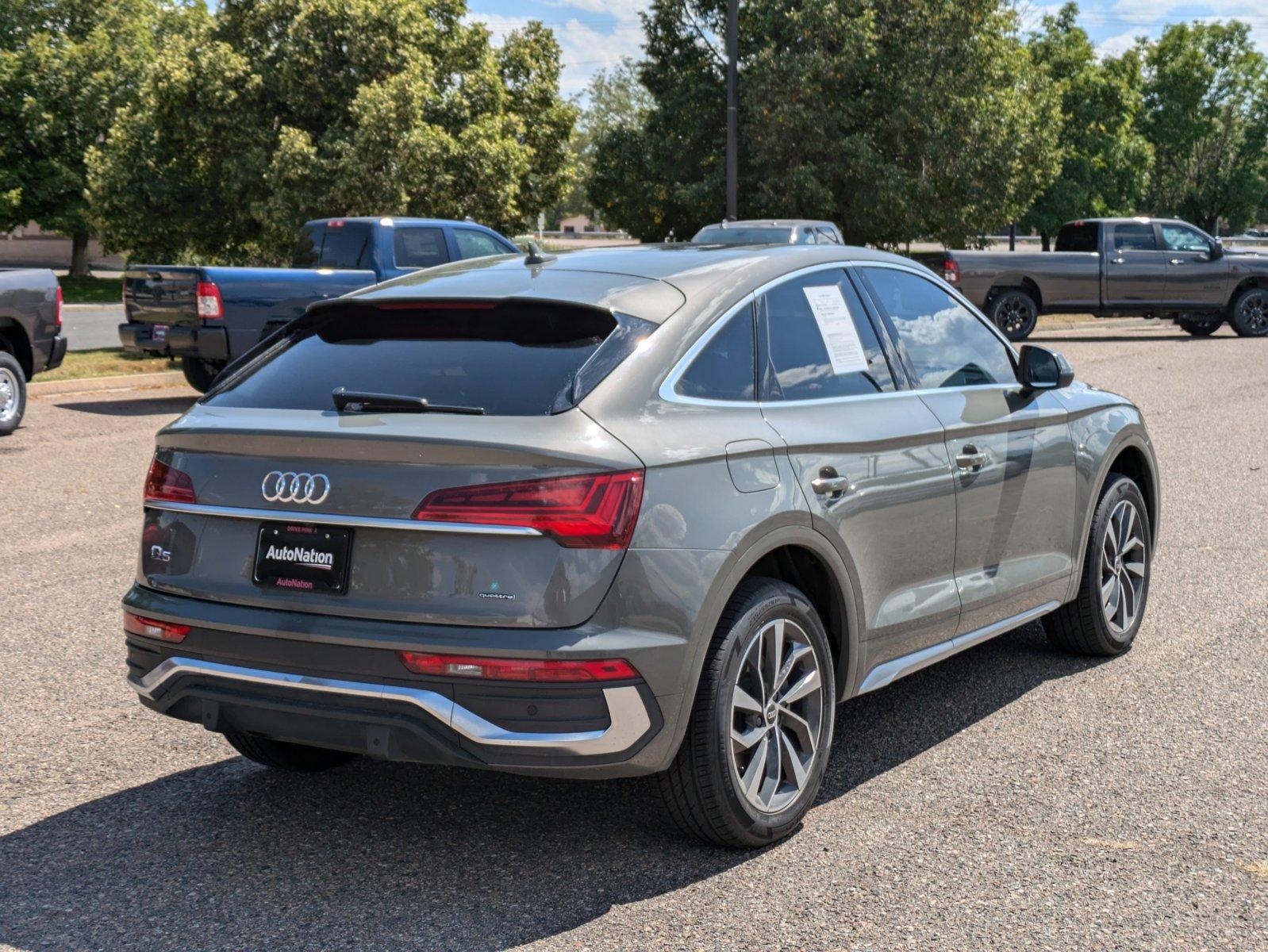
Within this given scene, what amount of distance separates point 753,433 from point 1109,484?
2674mm

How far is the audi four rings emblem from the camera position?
3934mm

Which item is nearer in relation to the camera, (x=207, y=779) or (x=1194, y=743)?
(x=207, y=779)

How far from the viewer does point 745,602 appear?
163 inches

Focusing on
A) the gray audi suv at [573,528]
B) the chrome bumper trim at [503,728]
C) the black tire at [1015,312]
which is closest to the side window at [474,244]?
the black tire at [1015,312]

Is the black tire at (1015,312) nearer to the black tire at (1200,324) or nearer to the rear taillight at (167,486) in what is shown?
the black tire at (1200,324)

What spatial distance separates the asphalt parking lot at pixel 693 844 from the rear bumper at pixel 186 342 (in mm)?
8621

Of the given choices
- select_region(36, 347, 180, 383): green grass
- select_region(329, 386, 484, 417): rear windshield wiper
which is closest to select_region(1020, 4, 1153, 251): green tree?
select_region(36, 347, 180, 383): green grass

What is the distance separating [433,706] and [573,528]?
22.2 inches

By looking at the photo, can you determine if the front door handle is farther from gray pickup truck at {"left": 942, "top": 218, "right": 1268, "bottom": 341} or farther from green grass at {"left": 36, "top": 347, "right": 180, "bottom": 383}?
gray pickup truck at {"left": 942, "top": 218, "right": 1268, "bottom": 341}

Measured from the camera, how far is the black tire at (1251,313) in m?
26.8

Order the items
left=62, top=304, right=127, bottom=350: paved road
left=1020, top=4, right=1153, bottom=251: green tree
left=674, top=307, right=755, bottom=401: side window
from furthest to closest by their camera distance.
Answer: left=1020, top=4, right=1153, bottom=251: green tree < left=62, top=304, right=127, bottom=350: paved road < left=674, top=307, right=755, bottom=401: side window

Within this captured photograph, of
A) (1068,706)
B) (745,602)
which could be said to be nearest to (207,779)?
(745,602)

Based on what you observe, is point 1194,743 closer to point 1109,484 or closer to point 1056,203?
point 1109,484

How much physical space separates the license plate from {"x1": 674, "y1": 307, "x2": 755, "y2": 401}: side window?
3.37 feet
